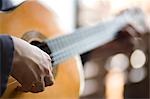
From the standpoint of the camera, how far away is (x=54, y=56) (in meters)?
0.89

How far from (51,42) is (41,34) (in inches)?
1.4

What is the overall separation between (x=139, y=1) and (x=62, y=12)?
1.32 ft

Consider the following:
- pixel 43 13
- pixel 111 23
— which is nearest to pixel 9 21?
pixel 43 13

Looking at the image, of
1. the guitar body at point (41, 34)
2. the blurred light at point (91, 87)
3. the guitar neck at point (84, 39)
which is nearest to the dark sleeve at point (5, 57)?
the guitar body at point (41, 34)

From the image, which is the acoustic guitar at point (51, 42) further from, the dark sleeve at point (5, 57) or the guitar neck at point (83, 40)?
the dark sleeve at point (5, 57)

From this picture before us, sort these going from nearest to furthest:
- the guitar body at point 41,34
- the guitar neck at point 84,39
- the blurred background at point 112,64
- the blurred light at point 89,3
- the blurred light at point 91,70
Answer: the guitar body at point 41,34
the guitar neck at point 84,39
the blurred light at point 91,70
the blurred background at point 112,64
the blurred light at point 89,3

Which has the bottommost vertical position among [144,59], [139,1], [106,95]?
[106,95]

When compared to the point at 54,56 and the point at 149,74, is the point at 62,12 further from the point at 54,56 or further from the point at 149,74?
the point at 54,56

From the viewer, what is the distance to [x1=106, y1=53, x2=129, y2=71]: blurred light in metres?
1.61

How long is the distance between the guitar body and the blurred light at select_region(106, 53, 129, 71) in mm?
608

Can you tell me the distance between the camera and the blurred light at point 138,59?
163 cm

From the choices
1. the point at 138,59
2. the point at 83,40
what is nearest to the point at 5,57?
the point at 83,40

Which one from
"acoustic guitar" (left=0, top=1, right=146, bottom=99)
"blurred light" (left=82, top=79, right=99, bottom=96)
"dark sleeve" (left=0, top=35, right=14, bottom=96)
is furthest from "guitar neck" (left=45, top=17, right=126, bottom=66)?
"blurred light" (left=82, top=79, right=99, bottom=96)

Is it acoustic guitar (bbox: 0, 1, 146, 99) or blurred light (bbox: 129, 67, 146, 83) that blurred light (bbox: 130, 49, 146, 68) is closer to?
blurred light (bbox: 129, 67, 146, 83)
